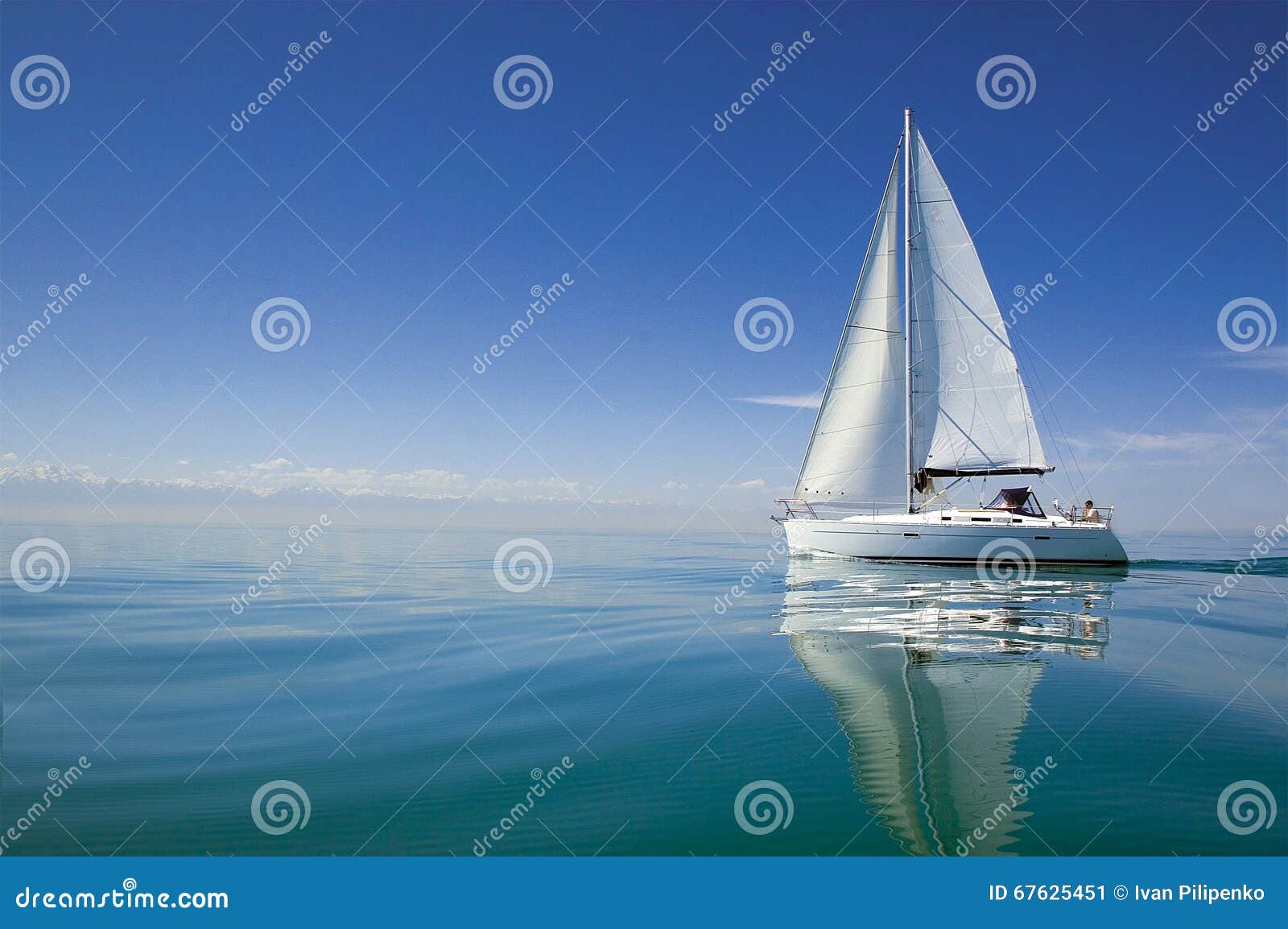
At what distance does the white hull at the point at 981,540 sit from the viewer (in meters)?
28.9

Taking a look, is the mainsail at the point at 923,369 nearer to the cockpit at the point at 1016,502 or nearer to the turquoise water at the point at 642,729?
the cockpit at the point at 1016,502

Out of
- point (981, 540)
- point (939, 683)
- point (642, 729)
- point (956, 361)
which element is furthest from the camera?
point (956, 361)

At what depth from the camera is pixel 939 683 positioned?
9.27 meters

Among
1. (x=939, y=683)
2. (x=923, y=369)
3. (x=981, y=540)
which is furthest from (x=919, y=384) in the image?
(x=939, y=683)

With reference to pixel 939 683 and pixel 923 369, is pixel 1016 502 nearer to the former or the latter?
pixel 923 369

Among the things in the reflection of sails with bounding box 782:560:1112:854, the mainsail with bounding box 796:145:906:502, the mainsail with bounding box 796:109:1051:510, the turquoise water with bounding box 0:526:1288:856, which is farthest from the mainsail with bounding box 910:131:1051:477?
the turquoise water with bounding box 0:526:1288:856

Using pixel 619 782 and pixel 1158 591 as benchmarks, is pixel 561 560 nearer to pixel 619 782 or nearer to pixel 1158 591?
pixel 1158 591

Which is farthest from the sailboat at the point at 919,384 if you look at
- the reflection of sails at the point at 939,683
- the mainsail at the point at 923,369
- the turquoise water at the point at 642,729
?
the turquoise water at the point at 642,729

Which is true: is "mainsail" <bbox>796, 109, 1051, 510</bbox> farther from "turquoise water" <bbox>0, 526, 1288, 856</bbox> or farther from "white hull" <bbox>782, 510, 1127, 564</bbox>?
"turquoise water" <bbox>0, 526, 1288, 856</bbox>

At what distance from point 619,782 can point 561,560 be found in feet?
96.1

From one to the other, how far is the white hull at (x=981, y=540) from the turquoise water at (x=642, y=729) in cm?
1315

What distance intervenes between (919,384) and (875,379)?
2.01 metres

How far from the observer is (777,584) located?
23.2m

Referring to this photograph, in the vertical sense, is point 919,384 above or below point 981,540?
above
